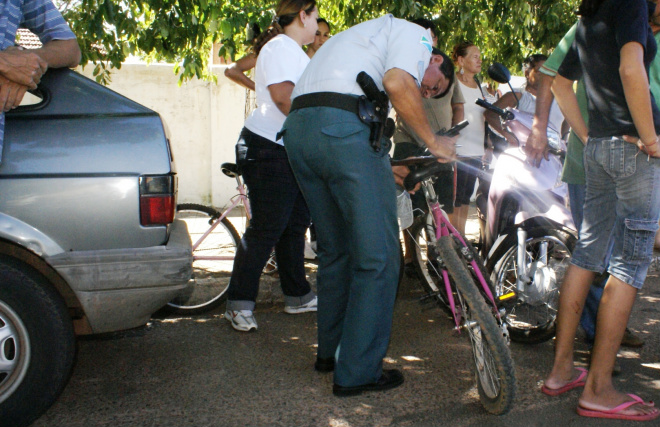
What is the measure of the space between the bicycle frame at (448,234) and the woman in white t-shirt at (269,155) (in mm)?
885

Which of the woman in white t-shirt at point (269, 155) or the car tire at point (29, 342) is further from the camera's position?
the woman in white t-shirt at point (269, 155)

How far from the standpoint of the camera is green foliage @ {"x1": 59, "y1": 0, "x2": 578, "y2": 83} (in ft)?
17.2

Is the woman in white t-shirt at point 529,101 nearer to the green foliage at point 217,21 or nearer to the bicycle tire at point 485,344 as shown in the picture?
the green foliage at point 217,21

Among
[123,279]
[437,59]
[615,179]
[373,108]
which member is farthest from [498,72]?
[123,279]

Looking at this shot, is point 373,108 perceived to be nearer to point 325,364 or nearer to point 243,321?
point 325,364

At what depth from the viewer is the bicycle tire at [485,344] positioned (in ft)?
9.55

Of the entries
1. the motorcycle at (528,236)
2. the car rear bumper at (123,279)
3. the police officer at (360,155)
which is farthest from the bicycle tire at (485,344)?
the car rear bumper at (123,279)

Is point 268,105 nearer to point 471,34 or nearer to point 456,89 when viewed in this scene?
point 456,89

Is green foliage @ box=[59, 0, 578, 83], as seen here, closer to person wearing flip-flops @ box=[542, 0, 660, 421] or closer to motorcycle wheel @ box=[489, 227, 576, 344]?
motorcycle wheel @ box=[489, 227, 576, 344]

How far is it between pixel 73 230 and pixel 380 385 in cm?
151

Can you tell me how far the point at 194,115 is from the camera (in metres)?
9.98

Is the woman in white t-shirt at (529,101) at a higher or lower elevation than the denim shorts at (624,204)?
higher

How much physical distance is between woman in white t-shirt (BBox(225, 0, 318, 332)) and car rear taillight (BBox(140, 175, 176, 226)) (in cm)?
109

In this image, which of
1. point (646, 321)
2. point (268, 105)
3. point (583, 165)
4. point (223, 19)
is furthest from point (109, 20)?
point (646, 321)
